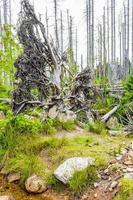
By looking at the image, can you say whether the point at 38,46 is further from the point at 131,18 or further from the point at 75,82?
the point at 131,18

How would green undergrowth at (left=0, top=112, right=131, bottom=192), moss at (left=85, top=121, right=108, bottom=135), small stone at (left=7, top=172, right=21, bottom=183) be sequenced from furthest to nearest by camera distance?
moss at (left=85, top=121, right=108, bottom=135)
small stone at (left=7, top=172, right=21, bottom=183)
green undergrowth at (left=0, top=112, right=131, bottom=192)

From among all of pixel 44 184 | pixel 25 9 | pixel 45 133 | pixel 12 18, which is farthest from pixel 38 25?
pixel 12 18

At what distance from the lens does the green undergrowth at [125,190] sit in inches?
181

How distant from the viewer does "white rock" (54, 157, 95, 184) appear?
5424 millimetres

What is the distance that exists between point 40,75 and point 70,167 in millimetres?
3669

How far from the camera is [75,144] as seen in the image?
674 cm

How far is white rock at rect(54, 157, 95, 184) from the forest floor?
0.47 feet

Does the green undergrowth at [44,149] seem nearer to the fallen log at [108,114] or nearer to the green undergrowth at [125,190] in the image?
the green undergrowth at [125,190]

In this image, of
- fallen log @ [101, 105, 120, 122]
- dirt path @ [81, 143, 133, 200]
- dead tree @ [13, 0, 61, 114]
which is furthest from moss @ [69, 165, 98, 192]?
fallen log @ [101, 105, 120, 122]

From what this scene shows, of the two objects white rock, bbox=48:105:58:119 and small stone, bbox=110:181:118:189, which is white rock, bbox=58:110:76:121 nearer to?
white rock, bbox=48:105:58:119

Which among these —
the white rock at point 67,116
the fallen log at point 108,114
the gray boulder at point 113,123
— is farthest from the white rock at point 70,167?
the fallen log at point 108,114

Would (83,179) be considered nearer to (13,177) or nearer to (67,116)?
(13,177)

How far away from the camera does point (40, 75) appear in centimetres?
870

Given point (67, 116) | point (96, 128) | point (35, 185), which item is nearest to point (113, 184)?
point (35, 185)
